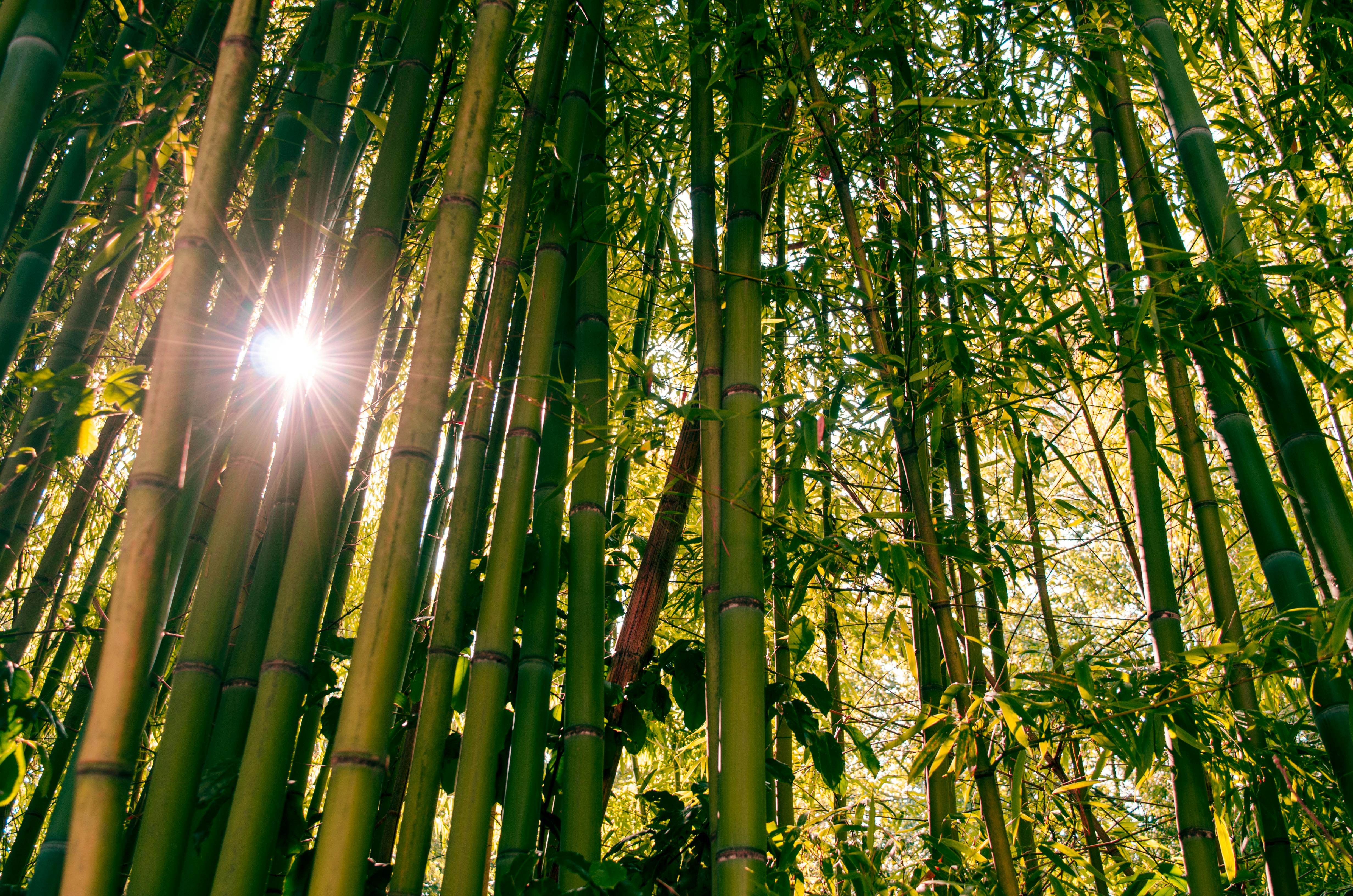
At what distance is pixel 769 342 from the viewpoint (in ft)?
8.11

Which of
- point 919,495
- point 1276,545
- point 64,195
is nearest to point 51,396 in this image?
point 64,195

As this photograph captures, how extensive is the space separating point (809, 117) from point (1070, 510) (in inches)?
42.0

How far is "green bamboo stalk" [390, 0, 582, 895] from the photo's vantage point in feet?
4.66

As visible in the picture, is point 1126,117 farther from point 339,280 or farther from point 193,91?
point 193,91

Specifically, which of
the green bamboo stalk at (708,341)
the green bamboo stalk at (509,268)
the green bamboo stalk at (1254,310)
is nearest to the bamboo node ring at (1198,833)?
the green bamboo stalk at (1254,310)

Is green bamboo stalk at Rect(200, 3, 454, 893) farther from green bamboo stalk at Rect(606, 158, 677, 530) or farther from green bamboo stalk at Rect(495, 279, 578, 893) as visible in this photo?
green bamboo stalk at Rect(606, 158, 677, 530)

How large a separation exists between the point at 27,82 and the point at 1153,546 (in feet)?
6.93

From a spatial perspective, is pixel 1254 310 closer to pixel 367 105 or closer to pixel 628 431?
pixel 628 431

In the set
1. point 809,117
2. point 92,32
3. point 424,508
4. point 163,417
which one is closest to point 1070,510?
point 809,117

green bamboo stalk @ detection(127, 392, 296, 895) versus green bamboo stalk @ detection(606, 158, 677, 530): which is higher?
green bamboo stalk @ detection(606, 158, 677, 530)

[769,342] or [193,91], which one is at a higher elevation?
[769,342]

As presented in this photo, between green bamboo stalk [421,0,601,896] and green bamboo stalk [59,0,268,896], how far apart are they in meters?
0.47

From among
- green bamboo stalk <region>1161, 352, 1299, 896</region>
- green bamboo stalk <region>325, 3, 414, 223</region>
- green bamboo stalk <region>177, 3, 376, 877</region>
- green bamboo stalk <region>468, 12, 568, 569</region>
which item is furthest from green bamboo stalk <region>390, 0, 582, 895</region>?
green bamboo stalk <region>1161, 352, 1299, 896</region>

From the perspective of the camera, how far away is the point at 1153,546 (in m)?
1.86
